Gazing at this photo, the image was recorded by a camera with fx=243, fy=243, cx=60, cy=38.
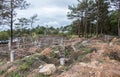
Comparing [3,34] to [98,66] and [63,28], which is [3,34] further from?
[98,66]

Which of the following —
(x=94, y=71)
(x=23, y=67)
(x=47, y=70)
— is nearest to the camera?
(x=94, y=71)

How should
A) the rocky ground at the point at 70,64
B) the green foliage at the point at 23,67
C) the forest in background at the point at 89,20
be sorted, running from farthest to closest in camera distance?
1. the forest in background at the point at 89,20
2. the green foliage at the point at 23,67
3. the rocky ground at the point at 70,64

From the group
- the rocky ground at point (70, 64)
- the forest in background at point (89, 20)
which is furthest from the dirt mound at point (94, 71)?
the forest in background at point (89, 20)

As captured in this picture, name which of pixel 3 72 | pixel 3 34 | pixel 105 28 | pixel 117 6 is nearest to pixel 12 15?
pixel 3 34

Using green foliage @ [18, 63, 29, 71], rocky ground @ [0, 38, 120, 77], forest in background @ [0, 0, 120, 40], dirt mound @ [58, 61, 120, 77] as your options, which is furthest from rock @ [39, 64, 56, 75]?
forest in background @ [0, 0, 120, 40]

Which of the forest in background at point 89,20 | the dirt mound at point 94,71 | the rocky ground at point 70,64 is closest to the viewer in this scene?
the dirt mound at point 94,71

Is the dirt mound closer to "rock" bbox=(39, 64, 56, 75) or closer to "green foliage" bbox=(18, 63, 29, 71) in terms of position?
"rock" bbox=(39, 64, 56, 75)

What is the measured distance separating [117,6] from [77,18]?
1172 centimetres

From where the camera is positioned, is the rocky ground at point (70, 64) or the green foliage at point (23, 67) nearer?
the rocky ground at point (70, 64)

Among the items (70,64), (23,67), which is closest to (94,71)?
(70,64)

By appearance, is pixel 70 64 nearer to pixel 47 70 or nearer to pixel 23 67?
pixel 47 70

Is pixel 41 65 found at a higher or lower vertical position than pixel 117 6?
lower

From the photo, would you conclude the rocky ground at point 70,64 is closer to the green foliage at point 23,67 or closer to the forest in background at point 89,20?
the green foliage at point 23,67

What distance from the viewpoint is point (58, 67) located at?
26.8 ft
